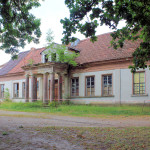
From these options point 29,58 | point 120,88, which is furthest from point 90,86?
point 29,58

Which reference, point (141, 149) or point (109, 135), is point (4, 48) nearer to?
point (109, 135)

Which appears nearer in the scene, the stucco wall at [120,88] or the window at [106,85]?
the stucco wall at [120,88]

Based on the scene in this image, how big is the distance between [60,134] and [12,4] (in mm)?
5737

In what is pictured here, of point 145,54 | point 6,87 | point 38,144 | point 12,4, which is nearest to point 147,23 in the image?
point 145,54

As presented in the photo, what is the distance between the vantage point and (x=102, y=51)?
69.3 ft

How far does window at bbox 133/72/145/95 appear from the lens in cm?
1750

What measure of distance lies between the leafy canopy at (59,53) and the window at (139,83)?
603 centimetres

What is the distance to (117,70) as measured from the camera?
18750 millimetres

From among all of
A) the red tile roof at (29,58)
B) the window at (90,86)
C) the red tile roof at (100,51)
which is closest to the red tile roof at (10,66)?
the red tile roof at (29,58)

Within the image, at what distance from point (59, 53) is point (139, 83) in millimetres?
8181

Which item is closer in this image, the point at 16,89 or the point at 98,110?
the point at 98,110

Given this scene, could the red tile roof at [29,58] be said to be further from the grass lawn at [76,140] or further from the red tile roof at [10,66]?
the grass lawn at [76,140]

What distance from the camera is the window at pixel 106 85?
1955cm

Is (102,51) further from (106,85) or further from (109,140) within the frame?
(109,140)
